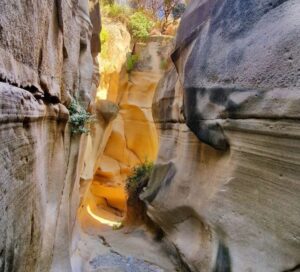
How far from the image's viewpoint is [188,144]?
5547 millimetres

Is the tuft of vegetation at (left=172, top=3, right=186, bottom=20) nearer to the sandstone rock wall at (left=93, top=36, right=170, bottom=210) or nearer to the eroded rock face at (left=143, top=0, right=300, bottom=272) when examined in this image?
the sandstone rock wall at (left=93, top=36, right=170, bottom=210)

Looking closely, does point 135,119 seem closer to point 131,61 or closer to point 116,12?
point 131,61

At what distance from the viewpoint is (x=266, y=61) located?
313 cm

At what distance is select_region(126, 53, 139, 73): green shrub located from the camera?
40.0 feet

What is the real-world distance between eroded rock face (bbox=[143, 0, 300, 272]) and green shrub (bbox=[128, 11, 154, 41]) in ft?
24.6

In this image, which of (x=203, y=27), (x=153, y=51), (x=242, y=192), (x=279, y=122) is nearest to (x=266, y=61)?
(x=279, y=122)

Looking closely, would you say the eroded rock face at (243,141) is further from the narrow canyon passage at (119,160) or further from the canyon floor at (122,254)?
the narrow canyon passage at (119,160)

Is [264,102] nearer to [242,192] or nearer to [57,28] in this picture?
[242,192]

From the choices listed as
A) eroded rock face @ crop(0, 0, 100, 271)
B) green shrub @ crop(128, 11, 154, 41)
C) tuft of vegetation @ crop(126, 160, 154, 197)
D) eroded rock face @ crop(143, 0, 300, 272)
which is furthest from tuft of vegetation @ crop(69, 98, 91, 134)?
green shrub @ crop(128, 11, 154, 41)

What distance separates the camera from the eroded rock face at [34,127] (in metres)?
1.88

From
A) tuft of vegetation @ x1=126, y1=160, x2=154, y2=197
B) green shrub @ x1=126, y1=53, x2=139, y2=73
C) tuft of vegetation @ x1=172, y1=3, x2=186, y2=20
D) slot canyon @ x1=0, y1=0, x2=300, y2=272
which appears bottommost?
tuft of vegetation @ x1=126, y1=160, x2=154, y2=197

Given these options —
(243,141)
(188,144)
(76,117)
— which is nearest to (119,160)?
(188,144)

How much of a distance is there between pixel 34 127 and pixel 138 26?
35.7ft

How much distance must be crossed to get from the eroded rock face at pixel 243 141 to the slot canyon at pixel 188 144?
0.05 feet
